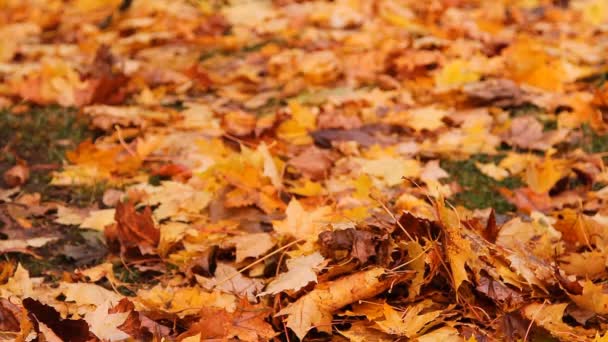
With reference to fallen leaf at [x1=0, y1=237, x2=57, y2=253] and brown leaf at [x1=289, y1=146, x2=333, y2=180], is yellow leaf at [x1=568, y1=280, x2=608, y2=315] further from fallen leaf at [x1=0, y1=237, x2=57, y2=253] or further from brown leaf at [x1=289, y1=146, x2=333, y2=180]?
fallen leaf at [x1=0, y1=237, x2=57, y2=253]

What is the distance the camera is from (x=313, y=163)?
2.81 meters

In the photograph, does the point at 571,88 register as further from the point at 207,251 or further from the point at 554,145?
the point at 207,251

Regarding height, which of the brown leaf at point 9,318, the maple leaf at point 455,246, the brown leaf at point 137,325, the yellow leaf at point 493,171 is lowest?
the yellow leaf at point 493,171

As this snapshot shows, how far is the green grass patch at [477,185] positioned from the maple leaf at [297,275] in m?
0.90

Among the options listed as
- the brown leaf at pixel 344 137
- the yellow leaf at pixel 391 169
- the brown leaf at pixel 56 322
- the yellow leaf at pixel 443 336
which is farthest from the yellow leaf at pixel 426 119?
the brown leaf at pixel 56 322

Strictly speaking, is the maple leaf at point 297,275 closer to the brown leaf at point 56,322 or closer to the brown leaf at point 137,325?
the brown leaf at point 137,325

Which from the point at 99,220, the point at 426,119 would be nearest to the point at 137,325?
the point at 99,220

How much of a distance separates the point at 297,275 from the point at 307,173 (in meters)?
0.93

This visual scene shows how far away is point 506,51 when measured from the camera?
3979mm

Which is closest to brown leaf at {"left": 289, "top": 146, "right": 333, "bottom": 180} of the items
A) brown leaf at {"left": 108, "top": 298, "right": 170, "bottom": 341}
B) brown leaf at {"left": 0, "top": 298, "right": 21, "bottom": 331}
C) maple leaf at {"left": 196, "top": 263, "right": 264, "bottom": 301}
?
maple leaf at {"left": 196, "top": 263, "right": 264, "bottom": 301}

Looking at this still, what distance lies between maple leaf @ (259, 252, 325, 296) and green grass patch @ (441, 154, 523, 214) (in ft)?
2.96

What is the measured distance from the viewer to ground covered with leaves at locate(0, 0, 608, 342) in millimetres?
1854

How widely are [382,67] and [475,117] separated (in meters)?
0.81

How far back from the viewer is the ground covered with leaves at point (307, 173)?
185cm
